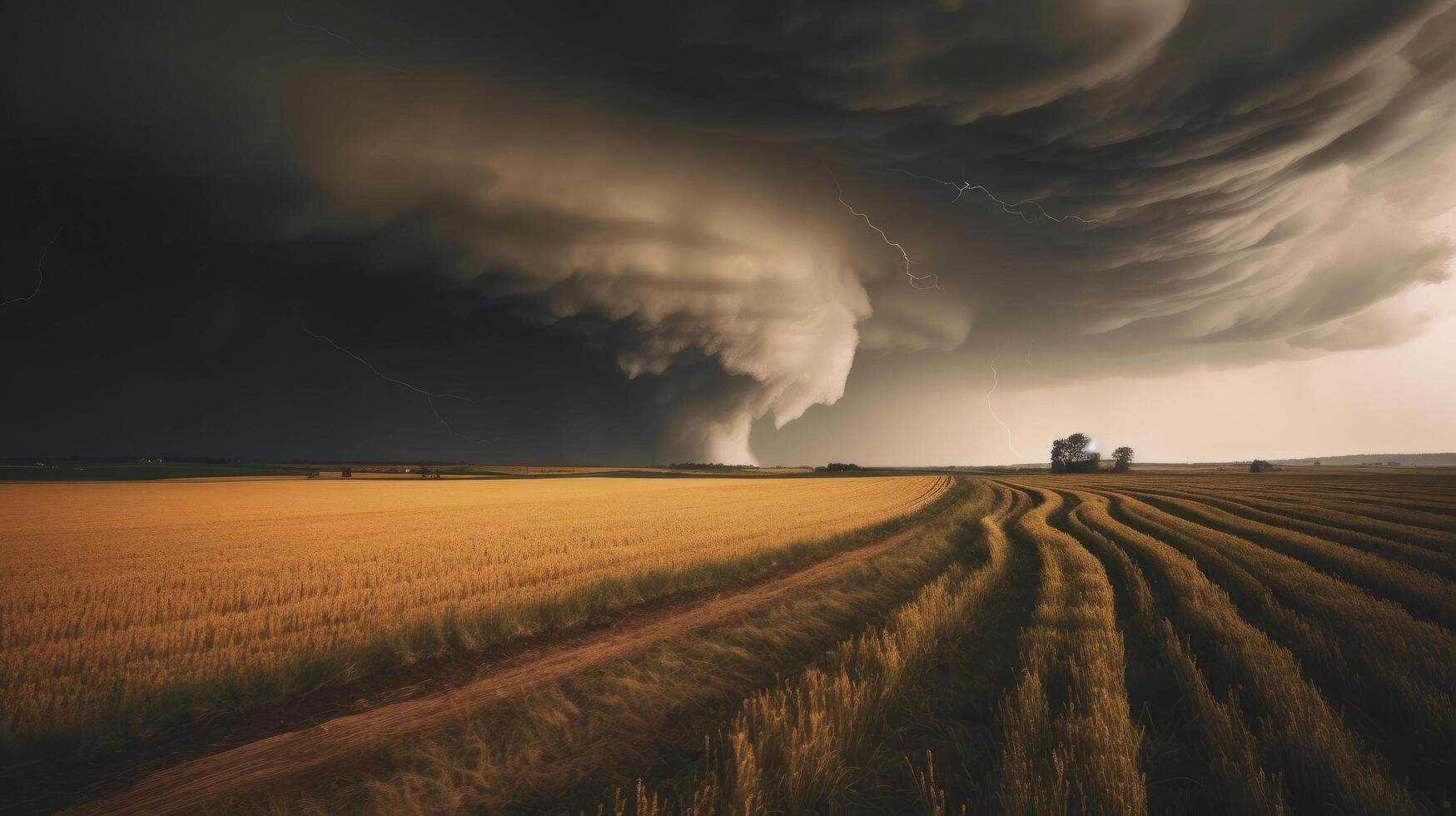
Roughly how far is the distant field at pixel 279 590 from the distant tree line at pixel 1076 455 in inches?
5740

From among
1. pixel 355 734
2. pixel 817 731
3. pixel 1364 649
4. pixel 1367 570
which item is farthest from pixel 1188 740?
pixel 1367 570

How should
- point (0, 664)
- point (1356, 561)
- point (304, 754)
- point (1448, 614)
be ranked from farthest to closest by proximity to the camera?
point (1356, 561), point (1448, 614), point (0, 664), point (304, 754)

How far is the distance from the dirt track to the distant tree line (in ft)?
526

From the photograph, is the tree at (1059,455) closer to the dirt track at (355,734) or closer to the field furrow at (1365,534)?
the field furrow at (1365,534)

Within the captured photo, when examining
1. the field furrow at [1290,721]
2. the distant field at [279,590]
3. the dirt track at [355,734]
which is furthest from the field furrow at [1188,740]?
the distant field at [279,590]

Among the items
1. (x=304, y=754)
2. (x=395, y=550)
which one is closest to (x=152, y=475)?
(x=395, y=550)

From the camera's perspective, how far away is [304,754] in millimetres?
5262

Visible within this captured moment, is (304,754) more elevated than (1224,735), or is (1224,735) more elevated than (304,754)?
(1224,735)

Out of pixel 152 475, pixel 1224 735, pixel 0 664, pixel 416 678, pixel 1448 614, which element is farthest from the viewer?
pixel 152 475

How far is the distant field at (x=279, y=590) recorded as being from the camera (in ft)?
21.7

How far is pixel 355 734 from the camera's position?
566 centimetres

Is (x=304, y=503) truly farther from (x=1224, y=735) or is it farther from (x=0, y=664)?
(x=1224, y=735)

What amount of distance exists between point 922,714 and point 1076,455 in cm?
16880

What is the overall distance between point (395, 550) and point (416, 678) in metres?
10.6
